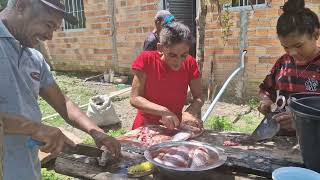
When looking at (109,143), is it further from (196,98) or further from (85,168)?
(196,98)

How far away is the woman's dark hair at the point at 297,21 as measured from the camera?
2455mm

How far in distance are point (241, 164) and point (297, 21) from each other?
3.56ft

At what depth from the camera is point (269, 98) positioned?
2.76 m

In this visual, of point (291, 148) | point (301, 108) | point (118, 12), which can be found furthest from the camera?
point (118, 12)

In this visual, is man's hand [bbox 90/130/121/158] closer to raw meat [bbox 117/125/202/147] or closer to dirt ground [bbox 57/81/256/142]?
raw meat [bbox 117/125/202/147]

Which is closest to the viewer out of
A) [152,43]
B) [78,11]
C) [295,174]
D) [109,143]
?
[295,174]

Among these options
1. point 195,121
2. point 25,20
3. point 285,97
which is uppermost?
point 25,20

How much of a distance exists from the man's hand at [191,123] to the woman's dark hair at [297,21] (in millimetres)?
874

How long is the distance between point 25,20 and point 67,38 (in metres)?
9.13

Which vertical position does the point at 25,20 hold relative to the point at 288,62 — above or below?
above

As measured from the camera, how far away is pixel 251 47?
6.42 metres

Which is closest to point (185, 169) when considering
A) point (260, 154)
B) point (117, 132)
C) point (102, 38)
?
point (260, 154)

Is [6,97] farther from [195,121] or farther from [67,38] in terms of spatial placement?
[67,38]

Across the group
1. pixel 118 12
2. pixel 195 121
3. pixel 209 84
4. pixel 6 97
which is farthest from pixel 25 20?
pixel 118 12
